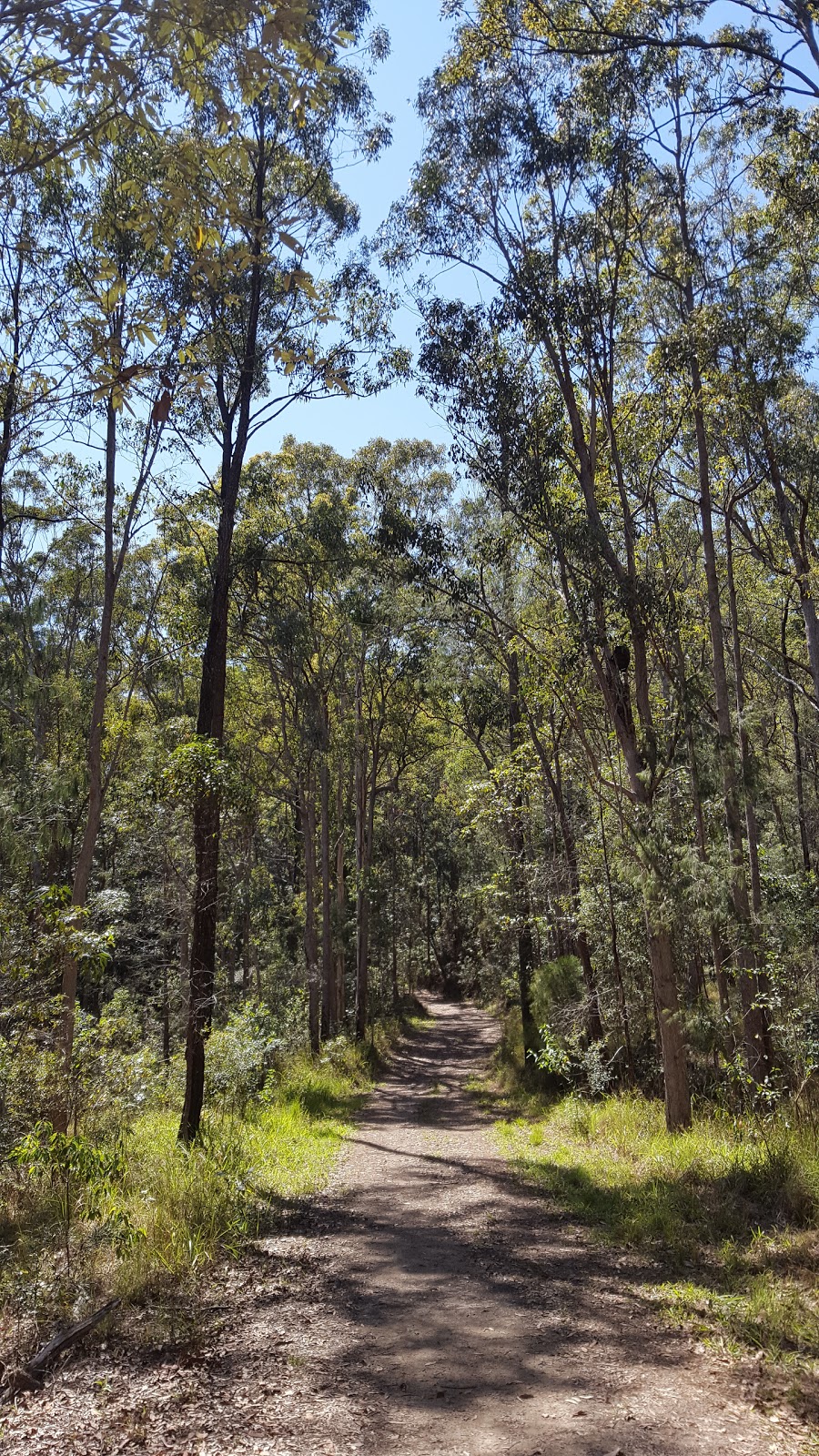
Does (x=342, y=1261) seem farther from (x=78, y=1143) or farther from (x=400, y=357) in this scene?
(x=400, y=357)

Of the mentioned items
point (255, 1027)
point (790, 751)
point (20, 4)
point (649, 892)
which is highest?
point (790, 751)

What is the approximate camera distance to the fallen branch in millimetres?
4309

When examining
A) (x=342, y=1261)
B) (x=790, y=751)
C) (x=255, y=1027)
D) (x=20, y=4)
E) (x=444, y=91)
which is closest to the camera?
(x=20, y=4)

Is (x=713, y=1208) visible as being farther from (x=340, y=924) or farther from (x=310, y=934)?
(x=340, y=924)

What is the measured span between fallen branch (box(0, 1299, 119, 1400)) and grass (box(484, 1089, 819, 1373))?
335cm

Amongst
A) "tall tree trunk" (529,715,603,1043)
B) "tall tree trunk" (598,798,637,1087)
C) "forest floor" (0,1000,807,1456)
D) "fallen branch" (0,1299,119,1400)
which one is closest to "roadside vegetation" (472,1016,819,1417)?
"forest floor" (0,1000,807,1456)

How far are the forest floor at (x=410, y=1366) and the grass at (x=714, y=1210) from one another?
0.31 metres

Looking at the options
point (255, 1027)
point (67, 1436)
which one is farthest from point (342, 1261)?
point (255, 1027)

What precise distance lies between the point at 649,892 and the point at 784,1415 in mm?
5532

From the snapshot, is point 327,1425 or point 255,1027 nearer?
point 327,1425

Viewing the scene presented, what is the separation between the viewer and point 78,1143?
5281 mm

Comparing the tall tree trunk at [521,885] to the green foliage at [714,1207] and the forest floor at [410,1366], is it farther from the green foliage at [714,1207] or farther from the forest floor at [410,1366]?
the forest floor at [410,1366]

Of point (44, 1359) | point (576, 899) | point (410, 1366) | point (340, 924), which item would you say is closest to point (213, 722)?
point (44, 1359)

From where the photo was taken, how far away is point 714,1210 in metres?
6.88
